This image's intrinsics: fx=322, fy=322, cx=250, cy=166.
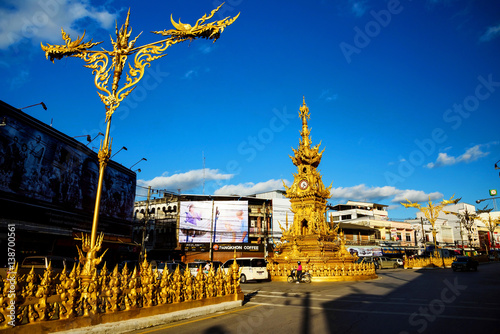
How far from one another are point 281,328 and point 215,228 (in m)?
43.2

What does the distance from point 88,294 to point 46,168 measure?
2379cm

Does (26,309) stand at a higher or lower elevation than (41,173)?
lower

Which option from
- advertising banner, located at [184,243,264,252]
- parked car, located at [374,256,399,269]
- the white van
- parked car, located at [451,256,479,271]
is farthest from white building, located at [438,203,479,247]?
the white van

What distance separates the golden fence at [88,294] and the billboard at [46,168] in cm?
1857

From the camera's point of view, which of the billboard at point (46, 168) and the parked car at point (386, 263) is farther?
the parked car at point (386, 263)

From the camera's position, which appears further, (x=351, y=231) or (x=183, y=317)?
(x=351, y=231)

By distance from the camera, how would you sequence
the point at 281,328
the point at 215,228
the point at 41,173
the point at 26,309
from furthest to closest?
the point at 215,228 < the point at 41,173 < the point at 281,328 < the point at 26,309

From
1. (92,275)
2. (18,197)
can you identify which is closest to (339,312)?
(92,275)

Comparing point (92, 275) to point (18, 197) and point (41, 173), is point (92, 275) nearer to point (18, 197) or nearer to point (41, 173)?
point (18, 197)

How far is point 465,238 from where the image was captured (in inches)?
3248

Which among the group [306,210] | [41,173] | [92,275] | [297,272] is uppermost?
[41,173]

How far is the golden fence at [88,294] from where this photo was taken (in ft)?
16.9

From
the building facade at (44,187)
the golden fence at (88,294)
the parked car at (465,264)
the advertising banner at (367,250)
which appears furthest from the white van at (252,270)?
the advertising banner at (367,250)

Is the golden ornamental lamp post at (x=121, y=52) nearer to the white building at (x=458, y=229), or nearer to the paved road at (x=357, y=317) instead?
the paved road at (x=357, y=317)
